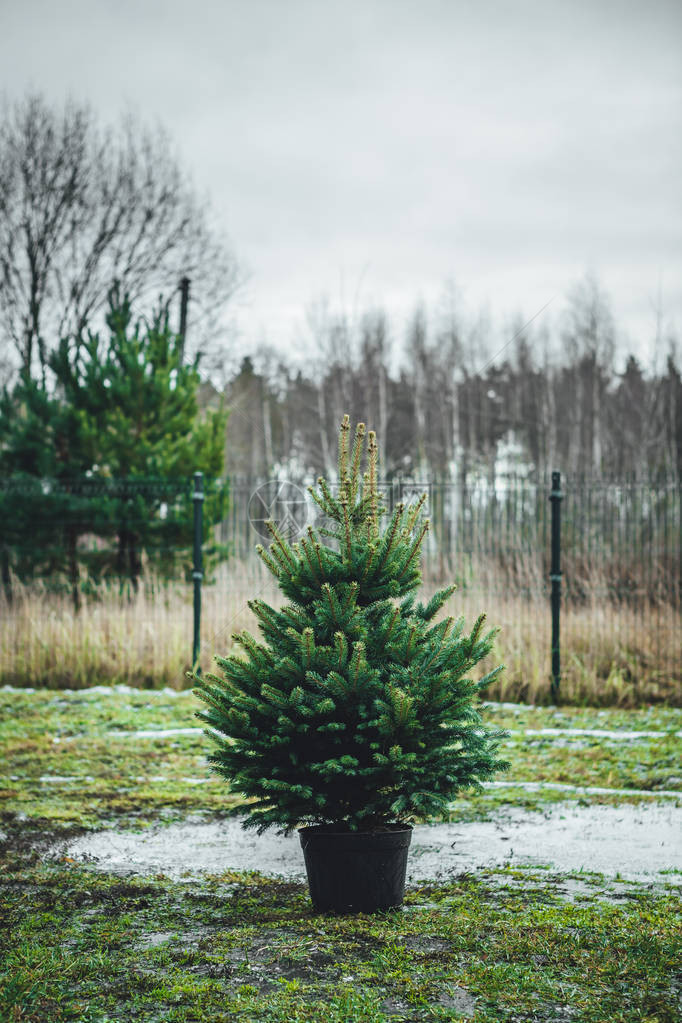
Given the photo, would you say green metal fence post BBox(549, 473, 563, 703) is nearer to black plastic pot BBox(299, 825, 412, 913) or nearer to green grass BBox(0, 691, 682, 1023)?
green grass BBox(0, 691, 682, 1023)

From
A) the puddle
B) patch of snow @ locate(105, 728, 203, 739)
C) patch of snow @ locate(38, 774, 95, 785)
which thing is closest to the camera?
the puddle

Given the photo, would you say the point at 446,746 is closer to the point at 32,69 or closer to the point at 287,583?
the point at 287,583

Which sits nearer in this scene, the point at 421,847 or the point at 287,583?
the point at 287,583

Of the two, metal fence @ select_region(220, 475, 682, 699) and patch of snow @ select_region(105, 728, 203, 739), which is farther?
metal fence @ select_region(220, 475, 682, 699)

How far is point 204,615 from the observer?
37.6 ft

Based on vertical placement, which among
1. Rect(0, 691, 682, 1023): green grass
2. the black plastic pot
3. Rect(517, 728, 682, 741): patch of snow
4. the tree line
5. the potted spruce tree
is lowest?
Rect(517, 728, 682, 741): patch of snow

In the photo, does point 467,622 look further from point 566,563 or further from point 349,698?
point 349,698

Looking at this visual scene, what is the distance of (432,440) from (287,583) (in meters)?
32.3

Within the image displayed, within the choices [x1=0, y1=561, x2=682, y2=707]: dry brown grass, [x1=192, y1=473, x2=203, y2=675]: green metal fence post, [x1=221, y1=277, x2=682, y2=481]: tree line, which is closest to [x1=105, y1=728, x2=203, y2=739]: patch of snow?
[x1=192, y1=473, x2=203, y2=675]: green metal fence post

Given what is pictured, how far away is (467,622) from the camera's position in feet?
34.7

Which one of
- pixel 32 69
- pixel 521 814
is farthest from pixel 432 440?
pixel 521 814

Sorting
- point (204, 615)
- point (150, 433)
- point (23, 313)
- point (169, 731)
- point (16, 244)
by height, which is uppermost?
point (16, 244)

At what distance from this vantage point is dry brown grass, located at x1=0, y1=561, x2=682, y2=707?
9.66 m

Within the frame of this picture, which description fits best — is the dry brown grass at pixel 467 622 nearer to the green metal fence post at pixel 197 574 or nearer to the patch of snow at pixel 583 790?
the green metal fence post at pixel 197 574
